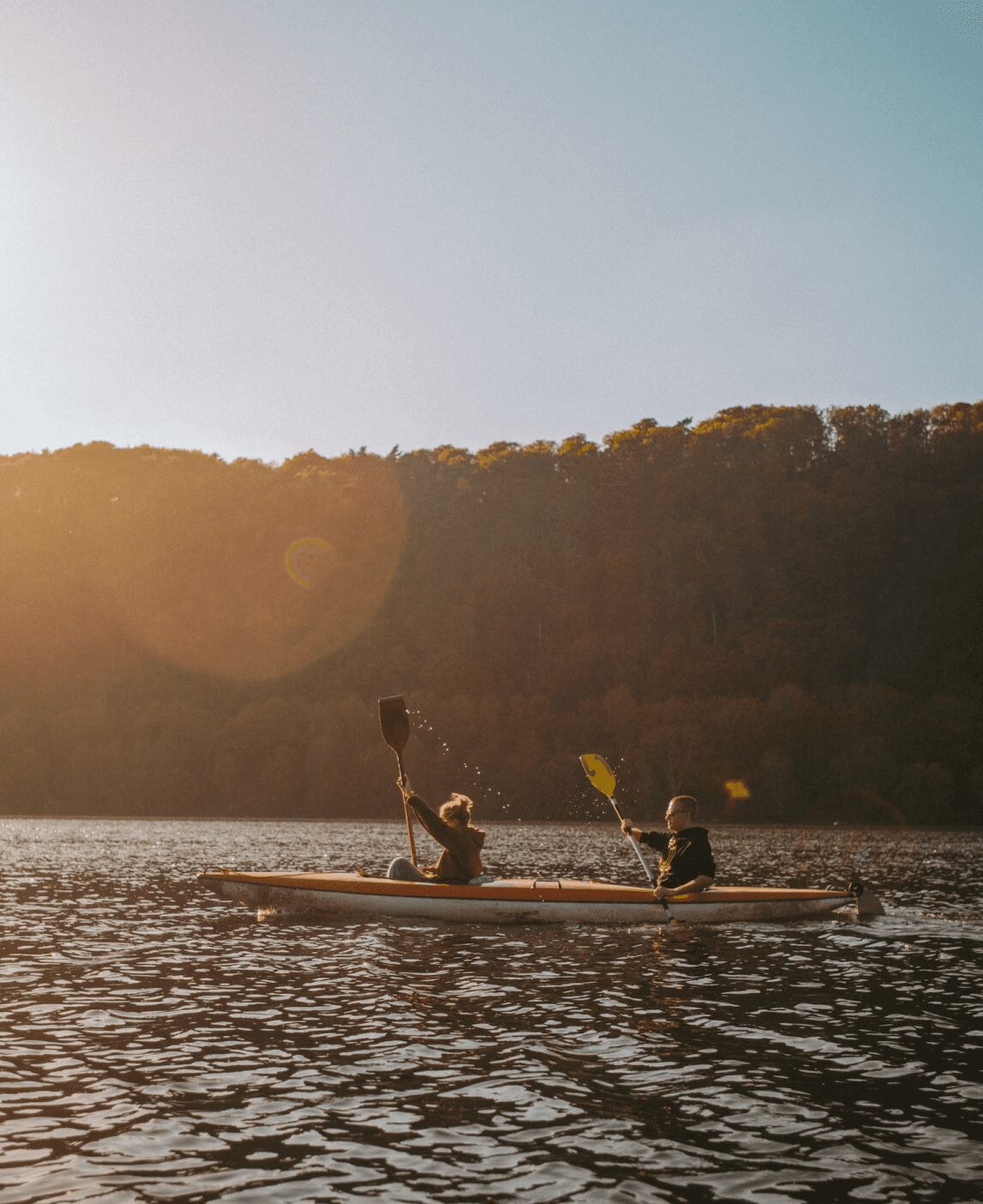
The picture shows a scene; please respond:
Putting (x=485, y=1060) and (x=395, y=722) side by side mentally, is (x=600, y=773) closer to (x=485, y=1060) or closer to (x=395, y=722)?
(x=395, y=722)

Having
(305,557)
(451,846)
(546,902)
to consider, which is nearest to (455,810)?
(451,846)

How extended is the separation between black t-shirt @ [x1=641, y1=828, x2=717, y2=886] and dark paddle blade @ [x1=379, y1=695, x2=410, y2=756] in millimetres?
4402

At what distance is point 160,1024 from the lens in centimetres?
913

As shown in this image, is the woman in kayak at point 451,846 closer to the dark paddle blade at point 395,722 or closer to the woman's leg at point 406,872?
the woman's leg at point 406,872

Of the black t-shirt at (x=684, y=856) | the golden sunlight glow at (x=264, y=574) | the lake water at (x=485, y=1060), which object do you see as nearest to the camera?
the lake water at (x=485, y=1060)

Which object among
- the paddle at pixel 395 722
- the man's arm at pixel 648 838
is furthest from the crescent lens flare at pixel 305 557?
the man's arm at pixel 648 838

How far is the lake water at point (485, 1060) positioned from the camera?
18.9ft

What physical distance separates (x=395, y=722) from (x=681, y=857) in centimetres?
508

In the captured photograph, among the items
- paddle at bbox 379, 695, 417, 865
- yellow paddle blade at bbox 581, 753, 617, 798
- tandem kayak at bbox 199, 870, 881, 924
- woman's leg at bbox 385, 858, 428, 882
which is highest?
paddle at bbox 379, 695, 417, 865

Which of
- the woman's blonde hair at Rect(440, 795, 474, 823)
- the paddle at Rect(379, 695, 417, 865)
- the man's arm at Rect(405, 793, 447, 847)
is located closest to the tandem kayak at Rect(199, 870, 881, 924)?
the man's arm at Rect(405, 793, 447, 847)

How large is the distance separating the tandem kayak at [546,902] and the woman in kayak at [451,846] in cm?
25

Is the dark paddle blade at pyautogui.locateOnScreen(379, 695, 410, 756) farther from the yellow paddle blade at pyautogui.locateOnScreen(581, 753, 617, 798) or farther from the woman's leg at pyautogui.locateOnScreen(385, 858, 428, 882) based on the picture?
the yellow paddle blade at pyautogui.locateOnScreen(581, 753, 617, 798)

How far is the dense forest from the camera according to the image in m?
75.1

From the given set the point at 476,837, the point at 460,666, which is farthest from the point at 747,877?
the point at 460,666
